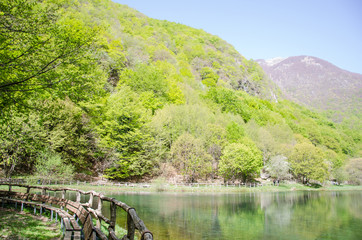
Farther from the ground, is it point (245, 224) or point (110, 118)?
point (110, 118)

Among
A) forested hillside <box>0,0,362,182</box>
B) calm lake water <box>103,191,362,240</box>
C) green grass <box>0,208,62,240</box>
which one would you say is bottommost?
calm lake water <box>103,191,362,240</box>

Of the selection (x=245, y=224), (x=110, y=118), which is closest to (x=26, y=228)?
(x=245, y=224)

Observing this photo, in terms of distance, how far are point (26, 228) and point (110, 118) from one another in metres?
37.9

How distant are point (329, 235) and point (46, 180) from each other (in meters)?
31.7

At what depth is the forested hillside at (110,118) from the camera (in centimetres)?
967

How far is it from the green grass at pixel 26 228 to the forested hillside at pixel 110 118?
427cm

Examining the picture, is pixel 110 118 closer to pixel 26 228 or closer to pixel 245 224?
pixel 245 224

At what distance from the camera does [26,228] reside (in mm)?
9570

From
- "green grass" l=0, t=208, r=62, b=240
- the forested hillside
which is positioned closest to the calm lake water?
"green grass" l=0, t=208, r=62, b=240

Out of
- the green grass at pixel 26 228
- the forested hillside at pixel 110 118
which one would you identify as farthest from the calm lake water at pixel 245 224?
the forested hillside at pixel 110 118

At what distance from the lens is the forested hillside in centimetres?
967

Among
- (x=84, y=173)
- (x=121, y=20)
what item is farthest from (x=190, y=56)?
(x=84, y=173)

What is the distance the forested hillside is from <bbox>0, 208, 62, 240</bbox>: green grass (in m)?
4.27

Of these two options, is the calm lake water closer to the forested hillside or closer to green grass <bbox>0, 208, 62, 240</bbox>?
green grass <bbox>0, 208, 62, 240</bbox>
